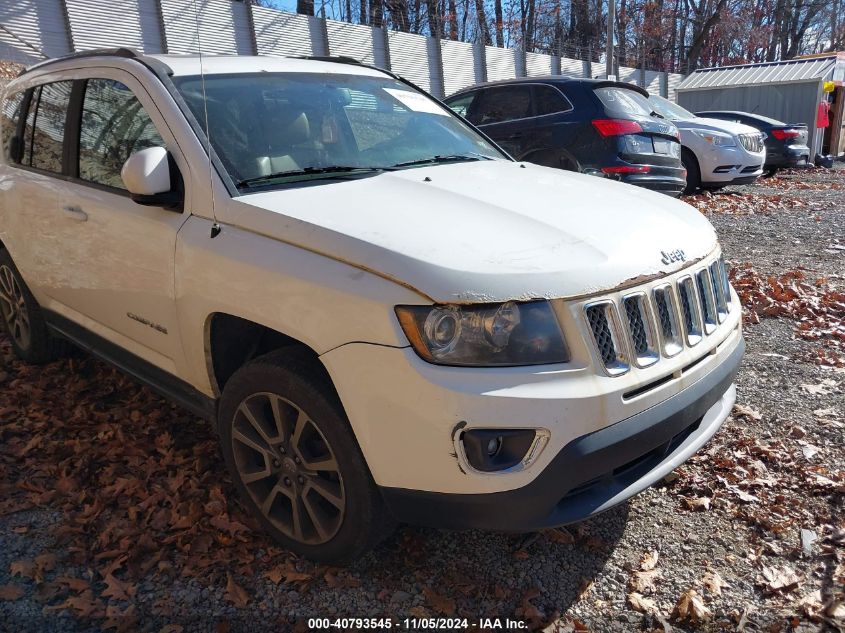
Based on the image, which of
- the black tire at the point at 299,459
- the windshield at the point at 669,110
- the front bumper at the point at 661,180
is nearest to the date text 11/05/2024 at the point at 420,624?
the black tire at the point at 299,459

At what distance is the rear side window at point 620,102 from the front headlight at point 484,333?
6.89m

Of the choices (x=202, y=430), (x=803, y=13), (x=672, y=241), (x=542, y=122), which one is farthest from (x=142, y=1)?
(x=803, y=13)

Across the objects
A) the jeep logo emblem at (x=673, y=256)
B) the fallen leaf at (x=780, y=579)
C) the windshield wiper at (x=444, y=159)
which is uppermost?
the windshield wiper at (x=444, y=159)

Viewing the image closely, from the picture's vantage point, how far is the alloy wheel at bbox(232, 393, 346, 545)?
8.45ft

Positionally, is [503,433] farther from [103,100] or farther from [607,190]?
[103,100]

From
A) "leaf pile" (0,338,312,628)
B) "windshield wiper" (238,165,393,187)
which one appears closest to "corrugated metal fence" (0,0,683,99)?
"leaf pile" (0,338,312,628)

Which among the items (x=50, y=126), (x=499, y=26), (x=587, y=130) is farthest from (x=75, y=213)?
(x=499, y=26)

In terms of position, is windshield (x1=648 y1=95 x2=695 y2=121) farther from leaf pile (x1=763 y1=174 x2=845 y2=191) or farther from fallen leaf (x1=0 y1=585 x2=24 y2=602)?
fallen leaf (x1=0 y1=585 x2=24 y2=602)

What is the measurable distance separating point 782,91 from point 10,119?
22.8m

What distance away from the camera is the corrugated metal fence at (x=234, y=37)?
56.1 feet

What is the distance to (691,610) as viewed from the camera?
254 centimetres

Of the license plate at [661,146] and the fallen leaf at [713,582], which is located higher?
the license plate at [661,146]

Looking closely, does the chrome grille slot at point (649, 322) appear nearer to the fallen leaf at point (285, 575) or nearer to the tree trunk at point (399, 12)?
the fallen leaf at point (285, 575)

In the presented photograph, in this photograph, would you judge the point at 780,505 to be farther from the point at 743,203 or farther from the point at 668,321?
the point at 743,203
